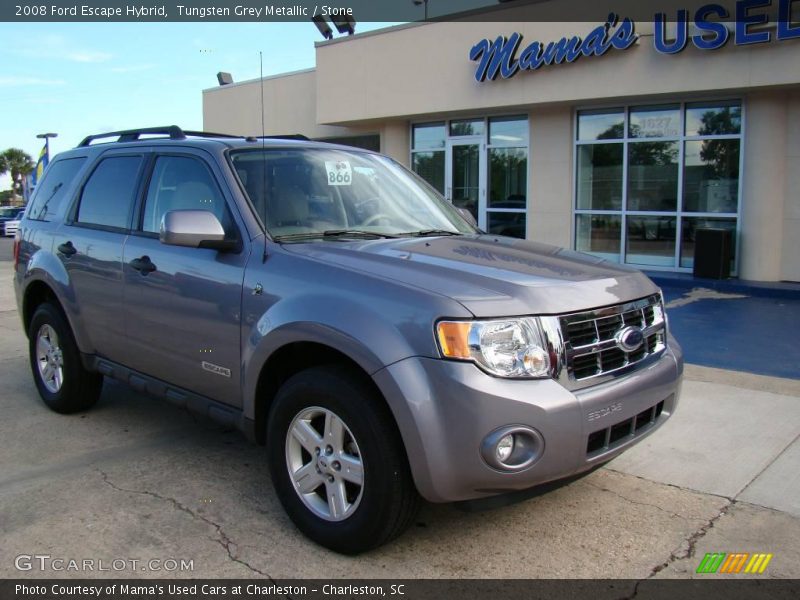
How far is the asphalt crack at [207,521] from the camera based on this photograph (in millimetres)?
3260

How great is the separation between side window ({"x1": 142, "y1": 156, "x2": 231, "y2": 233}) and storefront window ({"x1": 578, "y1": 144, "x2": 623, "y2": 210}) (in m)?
10.9

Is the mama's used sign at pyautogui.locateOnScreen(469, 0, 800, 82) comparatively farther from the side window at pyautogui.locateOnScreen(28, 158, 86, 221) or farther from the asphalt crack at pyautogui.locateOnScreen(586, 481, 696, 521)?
the side window at pyautogui.locateOnScreen(28, 158, 86, 221)

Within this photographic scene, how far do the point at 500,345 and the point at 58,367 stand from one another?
382 cm

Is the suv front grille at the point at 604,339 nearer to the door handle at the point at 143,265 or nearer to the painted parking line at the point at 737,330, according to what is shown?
the door handle at the point at 143,265

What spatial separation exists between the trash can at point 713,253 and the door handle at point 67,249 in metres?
10.0

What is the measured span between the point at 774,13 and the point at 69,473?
1114 cm

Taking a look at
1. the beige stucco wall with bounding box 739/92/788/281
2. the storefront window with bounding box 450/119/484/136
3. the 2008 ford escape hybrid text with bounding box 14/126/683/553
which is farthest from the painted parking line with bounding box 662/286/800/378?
the storefront window with bounding box 450/119/484/136

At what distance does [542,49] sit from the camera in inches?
524

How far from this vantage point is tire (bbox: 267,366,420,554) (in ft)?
9.96

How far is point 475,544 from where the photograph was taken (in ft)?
11.3

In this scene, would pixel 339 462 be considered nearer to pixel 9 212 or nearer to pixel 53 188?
pixel 53 188

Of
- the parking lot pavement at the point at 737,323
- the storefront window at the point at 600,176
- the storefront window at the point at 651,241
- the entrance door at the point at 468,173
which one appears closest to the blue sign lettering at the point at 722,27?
the storefront window at the point at 600,176

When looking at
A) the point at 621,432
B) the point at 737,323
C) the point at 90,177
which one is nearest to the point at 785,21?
the point at 737,323

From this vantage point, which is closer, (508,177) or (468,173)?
(508,177)
